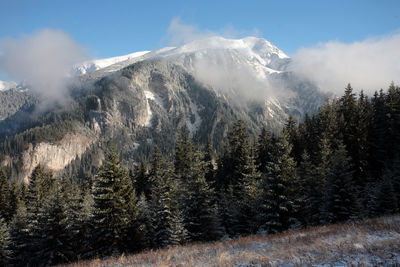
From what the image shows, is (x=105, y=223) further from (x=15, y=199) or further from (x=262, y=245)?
(x=15, y=199)

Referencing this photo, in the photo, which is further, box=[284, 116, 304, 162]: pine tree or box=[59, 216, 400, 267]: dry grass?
box=[284, 116, 304, 162]: pine tree

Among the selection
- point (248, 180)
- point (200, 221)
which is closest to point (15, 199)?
point (200, 221)

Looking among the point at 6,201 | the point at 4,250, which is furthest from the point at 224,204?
the point at 6,201

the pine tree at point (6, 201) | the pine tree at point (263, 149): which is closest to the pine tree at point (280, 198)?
the pine tree at point (263, 149)

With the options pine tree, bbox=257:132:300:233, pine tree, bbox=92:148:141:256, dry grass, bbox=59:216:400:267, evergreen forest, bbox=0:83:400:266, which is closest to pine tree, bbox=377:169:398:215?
evergreen forest, bbox=0:83:400:266

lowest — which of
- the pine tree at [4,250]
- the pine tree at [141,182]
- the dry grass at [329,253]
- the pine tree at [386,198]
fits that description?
the pine tree at [4,250]

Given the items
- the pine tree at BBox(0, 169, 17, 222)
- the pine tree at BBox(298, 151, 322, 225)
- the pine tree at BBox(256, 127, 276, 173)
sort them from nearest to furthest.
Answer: the pine tree at BBox(298, 151, 322, 225) < the pine tree at BBox(0, 169, 17, 222) < the pine tree at BBox(256, 127, 276, 173)

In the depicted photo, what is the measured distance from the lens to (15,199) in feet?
168

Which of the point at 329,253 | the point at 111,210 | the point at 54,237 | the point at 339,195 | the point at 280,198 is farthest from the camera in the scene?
the point at 54,237

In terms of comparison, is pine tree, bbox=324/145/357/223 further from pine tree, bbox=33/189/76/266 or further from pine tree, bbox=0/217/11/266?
pine tree, bbox=0/217/11/266

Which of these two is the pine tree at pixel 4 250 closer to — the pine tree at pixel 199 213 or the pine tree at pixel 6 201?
the pine tree at pixel 6 201

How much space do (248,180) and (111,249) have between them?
16.3m

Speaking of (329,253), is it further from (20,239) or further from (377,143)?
(20,239)

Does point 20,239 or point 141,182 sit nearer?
point 20,239
